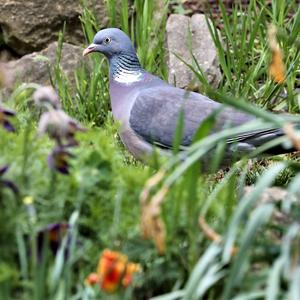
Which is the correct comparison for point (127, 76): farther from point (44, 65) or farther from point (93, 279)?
point (93, 279)

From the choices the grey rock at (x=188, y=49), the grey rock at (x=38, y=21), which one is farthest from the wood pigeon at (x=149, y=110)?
the grey rock at (x=38, y=21)

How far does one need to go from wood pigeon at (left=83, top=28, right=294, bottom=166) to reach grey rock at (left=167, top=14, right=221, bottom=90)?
2.04ft

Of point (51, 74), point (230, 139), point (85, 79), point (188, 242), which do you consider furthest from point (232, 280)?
point (51, 74)

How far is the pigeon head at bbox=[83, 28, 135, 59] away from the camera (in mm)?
5695

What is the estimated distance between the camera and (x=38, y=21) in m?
6.93

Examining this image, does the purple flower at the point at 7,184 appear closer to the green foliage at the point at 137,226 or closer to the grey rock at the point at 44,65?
the green foliage at the point at 137,226

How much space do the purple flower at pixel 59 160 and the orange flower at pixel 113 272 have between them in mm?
331

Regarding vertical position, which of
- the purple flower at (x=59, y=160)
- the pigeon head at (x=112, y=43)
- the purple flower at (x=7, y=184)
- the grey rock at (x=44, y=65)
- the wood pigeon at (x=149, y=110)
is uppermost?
the purple flower at (x=59, y=160)

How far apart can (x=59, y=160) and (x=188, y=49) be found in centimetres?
384

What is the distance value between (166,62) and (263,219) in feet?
13.2

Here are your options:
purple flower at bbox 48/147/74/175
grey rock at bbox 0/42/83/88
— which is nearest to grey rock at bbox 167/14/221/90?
grey rock at bbox 0/42/83/88

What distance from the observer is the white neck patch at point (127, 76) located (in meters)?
5.57

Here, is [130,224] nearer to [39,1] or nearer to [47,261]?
[47,261]

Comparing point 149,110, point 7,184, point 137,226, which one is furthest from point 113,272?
point 149,110
